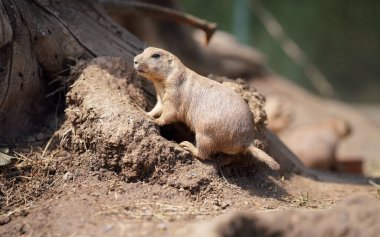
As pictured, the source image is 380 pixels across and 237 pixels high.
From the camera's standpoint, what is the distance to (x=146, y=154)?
4.01 metres

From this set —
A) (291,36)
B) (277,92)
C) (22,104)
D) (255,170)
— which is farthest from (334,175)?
(291,36)

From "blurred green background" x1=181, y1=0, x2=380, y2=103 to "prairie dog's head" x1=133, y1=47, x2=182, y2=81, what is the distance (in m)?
10.4

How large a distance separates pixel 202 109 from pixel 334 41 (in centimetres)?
1203

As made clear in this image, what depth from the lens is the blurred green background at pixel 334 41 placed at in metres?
14.9

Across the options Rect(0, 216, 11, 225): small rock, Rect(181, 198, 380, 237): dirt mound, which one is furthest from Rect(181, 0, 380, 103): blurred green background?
Rect(181, 198, 380, 237): dirt mound

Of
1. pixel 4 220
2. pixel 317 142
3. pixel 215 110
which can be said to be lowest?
pixel 4 220

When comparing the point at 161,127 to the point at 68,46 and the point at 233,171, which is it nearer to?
the point at 233,171

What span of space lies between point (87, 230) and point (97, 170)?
0.88 m

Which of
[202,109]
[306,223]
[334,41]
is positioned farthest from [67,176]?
[334,41]

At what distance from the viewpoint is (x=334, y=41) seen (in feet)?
50.2

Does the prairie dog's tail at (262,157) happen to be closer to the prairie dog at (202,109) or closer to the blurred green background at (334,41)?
the prairie dog at (202,109)

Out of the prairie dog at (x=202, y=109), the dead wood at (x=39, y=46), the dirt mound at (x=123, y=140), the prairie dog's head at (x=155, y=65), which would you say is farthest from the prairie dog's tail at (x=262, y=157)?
the dead wood at (x=39, y=46)

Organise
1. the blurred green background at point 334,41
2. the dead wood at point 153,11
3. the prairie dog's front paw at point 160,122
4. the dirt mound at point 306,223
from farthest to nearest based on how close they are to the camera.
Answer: the blurred green background at point 334,41 → the dead wood at point 153,11 → the prairie dog's front paw at point 160,122 → the dirt mound at point 306,223

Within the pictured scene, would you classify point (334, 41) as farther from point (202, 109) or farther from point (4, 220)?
point (4, 220)
